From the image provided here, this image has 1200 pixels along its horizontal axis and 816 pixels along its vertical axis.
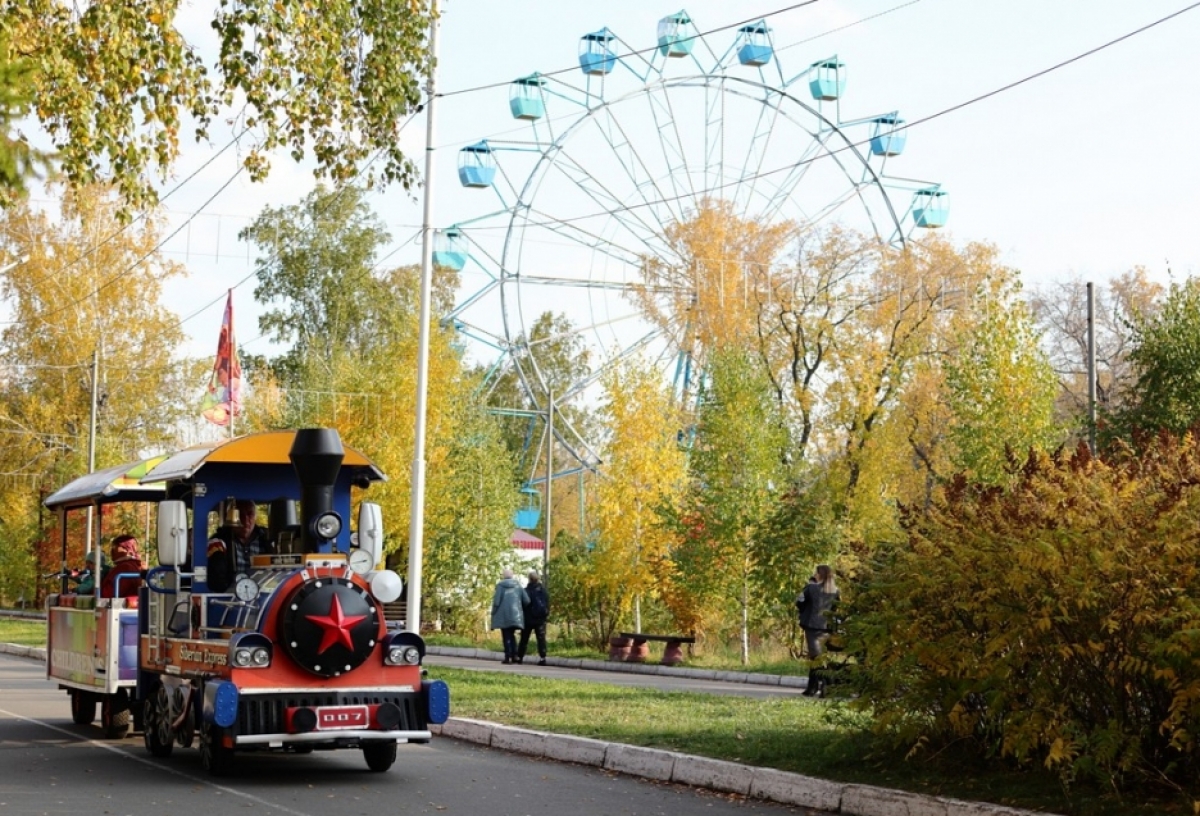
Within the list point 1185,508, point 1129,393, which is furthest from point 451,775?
point 1129,393

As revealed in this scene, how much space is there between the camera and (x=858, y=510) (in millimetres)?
39344

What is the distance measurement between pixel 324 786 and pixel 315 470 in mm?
2581

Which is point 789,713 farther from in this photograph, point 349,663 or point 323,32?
point 323,32

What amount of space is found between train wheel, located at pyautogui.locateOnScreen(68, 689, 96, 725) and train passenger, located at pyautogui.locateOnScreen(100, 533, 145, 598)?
148cm

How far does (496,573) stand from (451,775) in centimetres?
3091

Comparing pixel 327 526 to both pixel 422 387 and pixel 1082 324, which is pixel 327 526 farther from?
pixel 1082 324

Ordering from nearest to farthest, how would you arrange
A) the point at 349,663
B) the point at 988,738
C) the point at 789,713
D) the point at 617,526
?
1. the point at 988,738
2. the point at 349,663
3. the point at 789,713
4. the point at 617,526

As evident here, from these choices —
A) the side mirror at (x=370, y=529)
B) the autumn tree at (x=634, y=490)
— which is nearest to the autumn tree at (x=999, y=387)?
the autumn tree at (x=634, y=490)

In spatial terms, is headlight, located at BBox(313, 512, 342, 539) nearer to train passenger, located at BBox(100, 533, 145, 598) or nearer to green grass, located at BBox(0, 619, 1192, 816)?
green grass, located at BBox(0, 619, 1192, 816)

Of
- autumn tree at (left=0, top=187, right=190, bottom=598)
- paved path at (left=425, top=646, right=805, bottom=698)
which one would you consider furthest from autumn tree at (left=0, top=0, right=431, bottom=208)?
autumn tree at (left=0, top=187, right=190, bottom=598)

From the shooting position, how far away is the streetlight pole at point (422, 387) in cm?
2212

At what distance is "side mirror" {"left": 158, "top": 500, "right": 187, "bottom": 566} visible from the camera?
1334 cm

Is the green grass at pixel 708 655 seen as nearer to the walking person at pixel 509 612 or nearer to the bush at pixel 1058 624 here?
the walking person at pixel 509 612

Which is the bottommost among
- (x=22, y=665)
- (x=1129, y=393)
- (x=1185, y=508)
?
(x=22, y=665)
